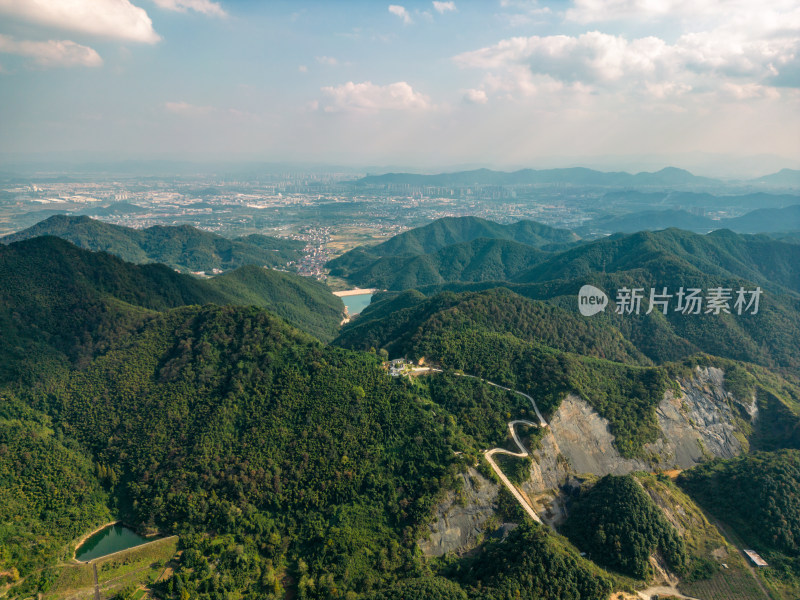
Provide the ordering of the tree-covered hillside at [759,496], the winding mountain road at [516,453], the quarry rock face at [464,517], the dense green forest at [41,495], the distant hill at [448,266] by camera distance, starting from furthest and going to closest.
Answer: the distant hill at [448,266] → the winding mountain road at [516,453] → the tree-covered hillside at [759,496] → the quarry rock face at [464,517] → the dense green forest at [41,495]

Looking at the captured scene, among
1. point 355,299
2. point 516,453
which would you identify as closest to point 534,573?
point 516,453

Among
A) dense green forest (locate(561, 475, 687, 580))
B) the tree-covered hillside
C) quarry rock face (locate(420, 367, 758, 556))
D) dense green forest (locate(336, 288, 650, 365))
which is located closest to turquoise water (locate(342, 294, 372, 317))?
dense green forest (locate(336, 288, 650, 365))

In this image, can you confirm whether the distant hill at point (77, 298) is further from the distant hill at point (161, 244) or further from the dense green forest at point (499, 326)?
the distant hill at point (161, 244)

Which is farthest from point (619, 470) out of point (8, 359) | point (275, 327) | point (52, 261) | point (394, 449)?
point (52, 261)

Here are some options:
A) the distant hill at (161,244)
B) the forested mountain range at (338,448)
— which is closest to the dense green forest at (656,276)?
the forested mountain range at (338,448)

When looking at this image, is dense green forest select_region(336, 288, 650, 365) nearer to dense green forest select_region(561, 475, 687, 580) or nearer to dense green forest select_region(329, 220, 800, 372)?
dense green forest select_region(329, 220, 800, 372)

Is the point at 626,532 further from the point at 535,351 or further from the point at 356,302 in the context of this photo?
the point at 356,302
